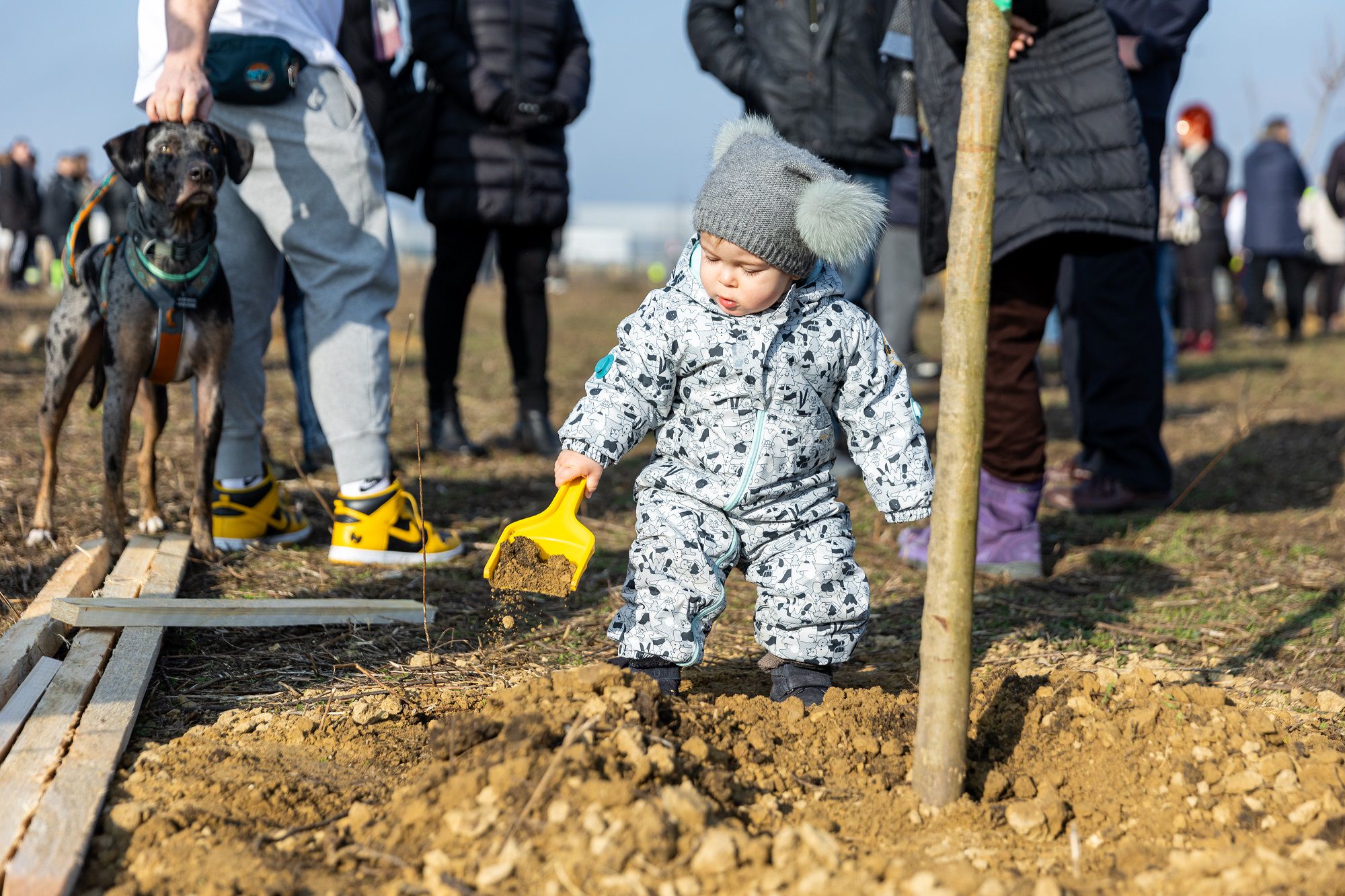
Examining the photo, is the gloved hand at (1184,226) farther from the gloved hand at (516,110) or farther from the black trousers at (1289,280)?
the gloved hand at (516,110)

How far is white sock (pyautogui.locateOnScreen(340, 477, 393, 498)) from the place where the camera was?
4.05 m

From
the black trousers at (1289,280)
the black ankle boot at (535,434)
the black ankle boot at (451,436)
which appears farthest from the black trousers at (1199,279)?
the black ankle boot at (451,436)

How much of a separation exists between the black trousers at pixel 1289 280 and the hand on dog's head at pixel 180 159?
13939mm

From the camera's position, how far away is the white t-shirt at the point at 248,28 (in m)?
3.75

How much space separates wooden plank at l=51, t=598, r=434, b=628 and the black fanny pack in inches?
65.4

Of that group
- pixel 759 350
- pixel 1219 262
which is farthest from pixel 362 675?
pixel 1219 262

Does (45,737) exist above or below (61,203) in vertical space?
below

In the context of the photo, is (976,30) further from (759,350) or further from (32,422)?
(32,422)

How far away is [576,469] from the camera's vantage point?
2631mm

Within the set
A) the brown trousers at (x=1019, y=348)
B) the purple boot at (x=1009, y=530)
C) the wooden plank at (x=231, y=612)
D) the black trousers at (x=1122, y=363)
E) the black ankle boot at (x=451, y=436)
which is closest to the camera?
the wooden plank at (x=231, y=612)

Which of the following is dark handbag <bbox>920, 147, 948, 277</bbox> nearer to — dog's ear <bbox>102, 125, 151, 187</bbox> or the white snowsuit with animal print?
the white snowsuit with animal print

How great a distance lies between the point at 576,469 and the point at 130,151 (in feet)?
7.12

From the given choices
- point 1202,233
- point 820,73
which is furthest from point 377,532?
point 1202,233

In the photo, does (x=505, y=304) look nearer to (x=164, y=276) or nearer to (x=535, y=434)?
(x=535, y=434)
